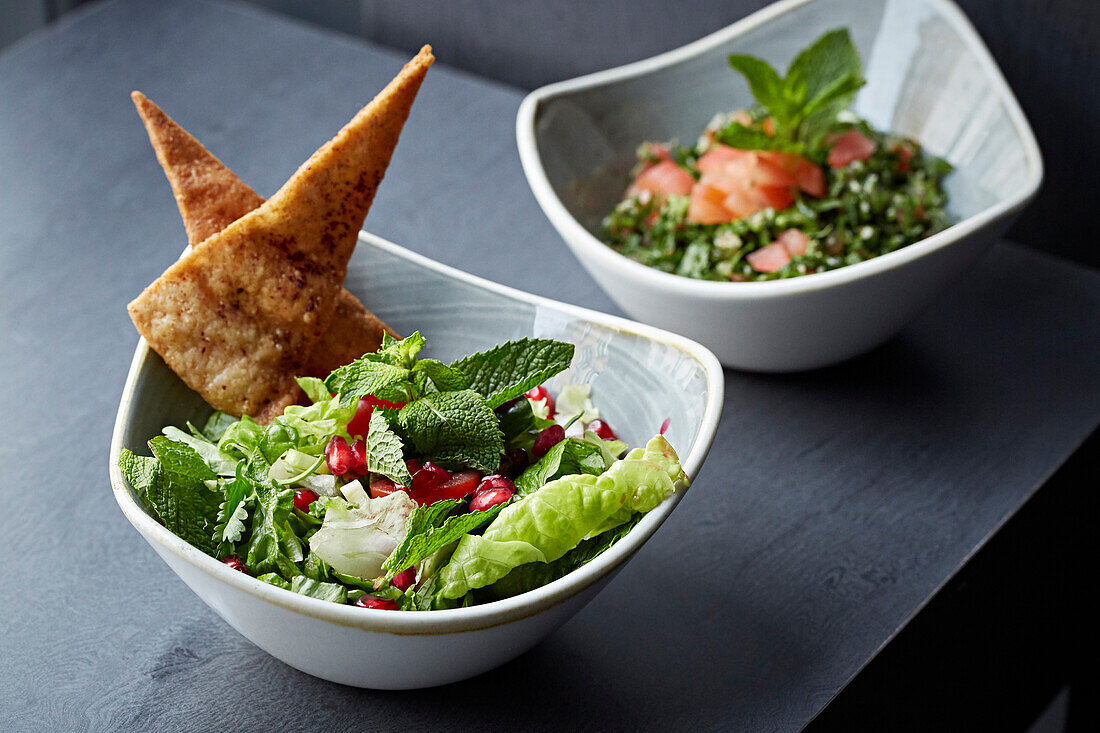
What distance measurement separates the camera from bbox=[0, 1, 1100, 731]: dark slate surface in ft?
3.49

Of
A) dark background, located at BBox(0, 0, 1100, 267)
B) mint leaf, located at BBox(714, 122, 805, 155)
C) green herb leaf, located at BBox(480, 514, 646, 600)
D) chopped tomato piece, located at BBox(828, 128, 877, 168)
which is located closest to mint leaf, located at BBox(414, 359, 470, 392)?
green herb leaf, located at BBox(480, 514, 646, 600)

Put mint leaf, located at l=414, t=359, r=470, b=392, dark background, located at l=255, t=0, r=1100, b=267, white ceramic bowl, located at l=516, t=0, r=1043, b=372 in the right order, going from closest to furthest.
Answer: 1. mint leaf, located at l=414, t=359, r=470, b=392
2. white ceramic bowl, located at l=516, t=0, r=1043, b=372
3. dark background, located at l=255, t=0, r=1100, b=267

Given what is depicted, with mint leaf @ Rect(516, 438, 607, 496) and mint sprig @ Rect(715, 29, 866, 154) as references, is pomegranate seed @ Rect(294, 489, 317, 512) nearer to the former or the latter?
mint leaf @ Rect(516, 438, 607, 496)

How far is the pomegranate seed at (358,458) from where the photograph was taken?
3.37ft

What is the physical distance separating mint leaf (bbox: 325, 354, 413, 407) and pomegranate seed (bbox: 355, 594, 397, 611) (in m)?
0.20

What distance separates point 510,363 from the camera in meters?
1.10

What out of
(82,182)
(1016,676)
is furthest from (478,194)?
(1016,676)

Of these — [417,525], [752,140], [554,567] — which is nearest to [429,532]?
[417,525]

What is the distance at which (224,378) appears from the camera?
45.1 inches

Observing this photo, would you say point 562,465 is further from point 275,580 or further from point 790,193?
point 790,193

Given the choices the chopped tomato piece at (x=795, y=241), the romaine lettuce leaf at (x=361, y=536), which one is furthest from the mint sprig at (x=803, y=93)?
the romaine lettuce leaf at (x=361, y=536)

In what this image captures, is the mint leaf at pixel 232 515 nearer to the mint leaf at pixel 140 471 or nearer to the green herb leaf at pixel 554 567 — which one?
the mint leaf at pixel 140 471

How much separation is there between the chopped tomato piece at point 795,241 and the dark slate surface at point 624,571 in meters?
0.18

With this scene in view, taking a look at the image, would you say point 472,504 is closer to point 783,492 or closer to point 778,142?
point 783,492
